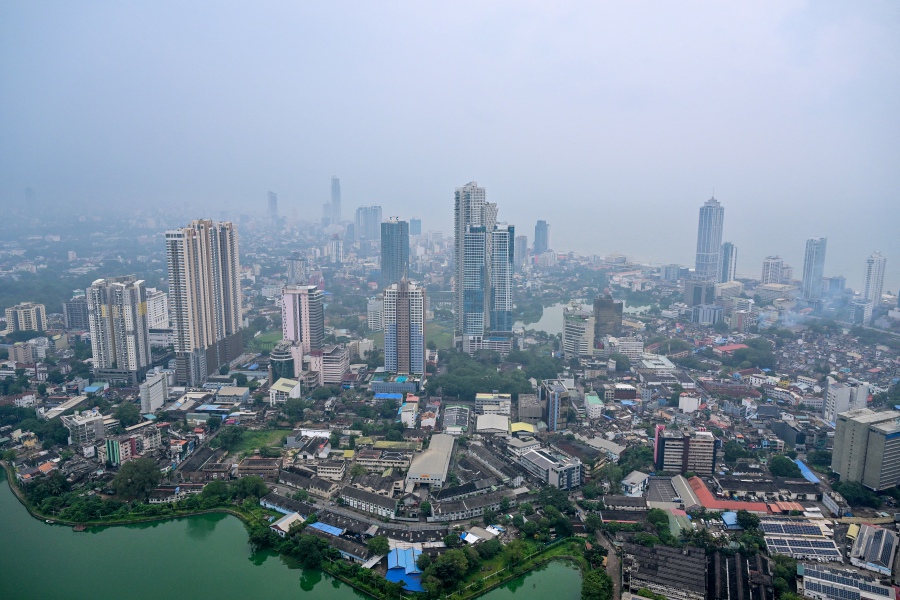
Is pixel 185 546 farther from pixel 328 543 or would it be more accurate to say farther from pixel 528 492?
pixel 528 492

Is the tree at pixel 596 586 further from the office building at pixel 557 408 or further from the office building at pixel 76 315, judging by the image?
the office building at pixel 76 315

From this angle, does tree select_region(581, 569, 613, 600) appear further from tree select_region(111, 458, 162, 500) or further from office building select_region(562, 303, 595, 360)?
office building select_region(562, 303, 595, 360)

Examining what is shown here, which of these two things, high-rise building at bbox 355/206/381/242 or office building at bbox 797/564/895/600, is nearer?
office building at bbox 797/564/895/600

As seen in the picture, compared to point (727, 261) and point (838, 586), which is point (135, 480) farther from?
point (727, 261)

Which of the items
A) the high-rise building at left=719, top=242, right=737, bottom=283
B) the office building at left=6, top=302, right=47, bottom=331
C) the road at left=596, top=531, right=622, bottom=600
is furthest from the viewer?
the high-rise building at left=719, top=242, right=737, bottom=283

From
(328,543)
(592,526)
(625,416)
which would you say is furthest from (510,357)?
(328,543)

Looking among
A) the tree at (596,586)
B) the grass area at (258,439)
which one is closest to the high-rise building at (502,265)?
the grass area at (258,439)

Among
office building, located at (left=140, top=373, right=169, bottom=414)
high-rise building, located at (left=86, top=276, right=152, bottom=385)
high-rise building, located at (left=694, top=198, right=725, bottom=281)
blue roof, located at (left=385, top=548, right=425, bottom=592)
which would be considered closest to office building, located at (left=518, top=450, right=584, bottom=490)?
blue roof, located at (left=385, top=548, right=425, bottom=592)
